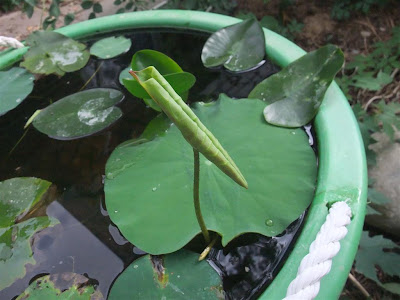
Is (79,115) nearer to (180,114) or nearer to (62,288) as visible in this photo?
(62,288)

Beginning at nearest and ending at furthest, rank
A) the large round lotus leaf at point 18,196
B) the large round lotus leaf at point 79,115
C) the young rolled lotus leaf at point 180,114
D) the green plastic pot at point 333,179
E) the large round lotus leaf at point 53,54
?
the young rolled lotus leaf at point 180,114 < the green plastic pot at point 333,179 < the large round lotus leaf at point 18,196 < the large round lotus leaf at point 79,115 < the large round lotus leaf at point 53,54

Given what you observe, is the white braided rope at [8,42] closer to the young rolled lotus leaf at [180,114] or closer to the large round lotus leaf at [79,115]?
the large round lotus leaf at [79,115]

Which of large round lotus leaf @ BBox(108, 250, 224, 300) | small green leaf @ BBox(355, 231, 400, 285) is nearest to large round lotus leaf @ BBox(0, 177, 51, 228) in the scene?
large round lotus leaf @ BBox(108, 250, 224, 300)

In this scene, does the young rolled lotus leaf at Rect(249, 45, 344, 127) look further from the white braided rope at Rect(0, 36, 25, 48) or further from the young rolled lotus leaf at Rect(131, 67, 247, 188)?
the white braided rope at Rect(0, 36, 25, 48)

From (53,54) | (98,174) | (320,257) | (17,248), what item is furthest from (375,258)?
(53,54)

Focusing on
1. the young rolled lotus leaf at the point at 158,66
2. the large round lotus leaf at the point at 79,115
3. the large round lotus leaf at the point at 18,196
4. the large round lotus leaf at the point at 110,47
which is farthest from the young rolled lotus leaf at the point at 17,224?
the large round lotus leaf at the point at 110,47
